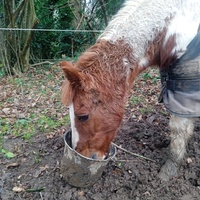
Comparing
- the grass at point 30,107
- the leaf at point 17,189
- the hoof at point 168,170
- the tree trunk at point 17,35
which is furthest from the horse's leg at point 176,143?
the tree trunk at point 17,35

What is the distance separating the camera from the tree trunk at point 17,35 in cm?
589

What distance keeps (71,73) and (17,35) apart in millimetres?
4907

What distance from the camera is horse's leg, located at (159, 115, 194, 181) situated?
2.40 meters

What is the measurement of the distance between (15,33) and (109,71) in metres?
4.80

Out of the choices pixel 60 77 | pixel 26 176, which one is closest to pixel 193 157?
pixel 26 176

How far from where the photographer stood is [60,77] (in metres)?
5.89

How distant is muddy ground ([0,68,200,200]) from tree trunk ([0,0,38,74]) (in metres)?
3.50

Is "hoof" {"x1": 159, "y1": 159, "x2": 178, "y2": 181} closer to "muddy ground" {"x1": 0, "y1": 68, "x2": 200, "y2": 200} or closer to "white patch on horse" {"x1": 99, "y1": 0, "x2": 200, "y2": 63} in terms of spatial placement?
"muddy ground" {"x1": 0, "y1": 68, "x2": 200, "y2": 200}

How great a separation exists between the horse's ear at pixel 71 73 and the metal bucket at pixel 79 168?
1.84ft

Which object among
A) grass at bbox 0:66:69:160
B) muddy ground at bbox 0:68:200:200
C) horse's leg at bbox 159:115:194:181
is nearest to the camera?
muddy ground at bbox 0:68:200:200

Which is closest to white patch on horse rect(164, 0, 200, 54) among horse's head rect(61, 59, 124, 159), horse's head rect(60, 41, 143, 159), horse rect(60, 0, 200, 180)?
horse rect(60, 0, 200, 180)

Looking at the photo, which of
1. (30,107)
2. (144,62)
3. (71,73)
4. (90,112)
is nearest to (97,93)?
(90,112)

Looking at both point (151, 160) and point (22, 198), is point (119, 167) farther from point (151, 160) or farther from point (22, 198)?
point (22, 198)

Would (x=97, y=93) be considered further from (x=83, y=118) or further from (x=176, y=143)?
(x=176, y=143)
